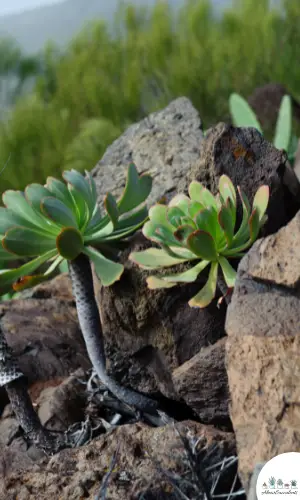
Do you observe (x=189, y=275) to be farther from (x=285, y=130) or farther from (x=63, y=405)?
(x=285, y=130)

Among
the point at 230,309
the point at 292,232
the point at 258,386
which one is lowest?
the point at 258,386

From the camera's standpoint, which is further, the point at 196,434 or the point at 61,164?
the point at 61,164

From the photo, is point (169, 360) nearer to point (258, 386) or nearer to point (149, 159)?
point (258, 386)

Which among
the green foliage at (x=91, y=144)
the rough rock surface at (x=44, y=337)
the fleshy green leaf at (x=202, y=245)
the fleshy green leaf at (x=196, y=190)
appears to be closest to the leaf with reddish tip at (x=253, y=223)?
the fleshy green leaf at (x=202, y=245)

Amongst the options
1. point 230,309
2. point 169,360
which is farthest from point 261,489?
point 169,360

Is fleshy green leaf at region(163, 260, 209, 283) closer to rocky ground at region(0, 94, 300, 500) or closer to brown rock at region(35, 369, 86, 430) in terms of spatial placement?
rocky ground at region(0, 94, 300, 500)
